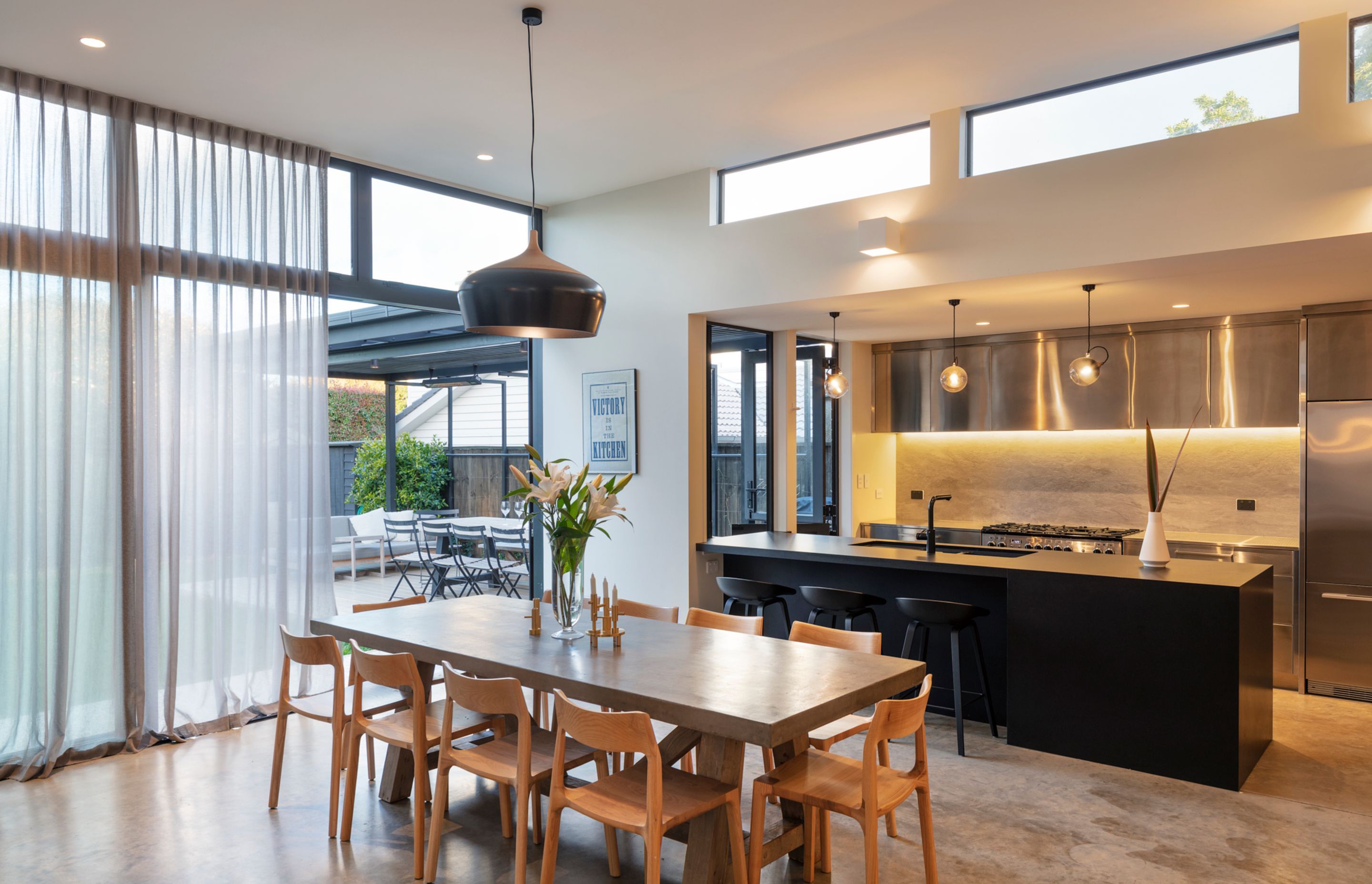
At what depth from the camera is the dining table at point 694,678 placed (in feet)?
8.27

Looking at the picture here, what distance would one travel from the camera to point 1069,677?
4207mm

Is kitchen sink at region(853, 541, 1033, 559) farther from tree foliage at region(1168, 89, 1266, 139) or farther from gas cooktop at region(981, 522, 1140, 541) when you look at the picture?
tree foliage at region(1168, 89, 1266, 139)

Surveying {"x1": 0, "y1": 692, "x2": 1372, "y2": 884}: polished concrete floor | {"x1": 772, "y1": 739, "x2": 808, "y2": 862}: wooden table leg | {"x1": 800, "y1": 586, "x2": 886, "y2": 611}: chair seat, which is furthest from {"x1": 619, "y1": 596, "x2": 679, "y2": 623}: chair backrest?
{"x1": 772, "y1": 739, "x2": 808, "y2": 862}: wooden table leg

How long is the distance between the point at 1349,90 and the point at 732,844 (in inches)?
152

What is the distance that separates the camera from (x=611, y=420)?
6.14m

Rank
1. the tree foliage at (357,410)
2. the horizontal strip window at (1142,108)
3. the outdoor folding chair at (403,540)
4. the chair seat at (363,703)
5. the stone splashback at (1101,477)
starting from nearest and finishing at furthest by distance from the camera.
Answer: the chair seat at (363,703)
the horizontal strip window at (1142,108)
the stone splashback at (1101,477)
the outdoor folding chair at (403,540)
the tree foliage at (357,410)

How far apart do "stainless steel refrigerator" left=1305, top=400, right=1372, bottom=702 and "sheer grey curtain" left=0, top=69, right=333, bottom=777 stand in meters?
5.84

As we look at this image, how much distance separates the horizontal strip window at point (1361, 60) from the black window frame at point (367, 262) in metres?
4.02

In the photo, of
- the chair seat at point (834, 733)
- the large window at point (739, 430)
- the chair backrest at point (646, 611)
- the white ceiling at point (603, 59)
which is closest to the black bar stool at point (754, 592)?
the chair backrest at point (646, 611)

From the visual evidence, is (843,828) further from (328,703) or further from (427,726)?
(328,703)

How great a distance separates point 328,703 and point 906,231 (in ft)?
12.1

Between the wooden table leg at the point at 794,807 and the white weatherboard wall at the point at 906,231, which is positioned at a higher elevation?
the white weatherboard wall at the point at 906,231

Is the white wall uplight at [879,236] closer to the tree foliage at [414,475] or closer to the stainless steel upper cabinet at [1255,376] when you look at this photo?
the stainless steel upper cabinet at [1255,376]

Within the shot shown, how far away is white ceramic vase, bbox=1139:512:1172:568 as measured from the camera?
13.9ft
